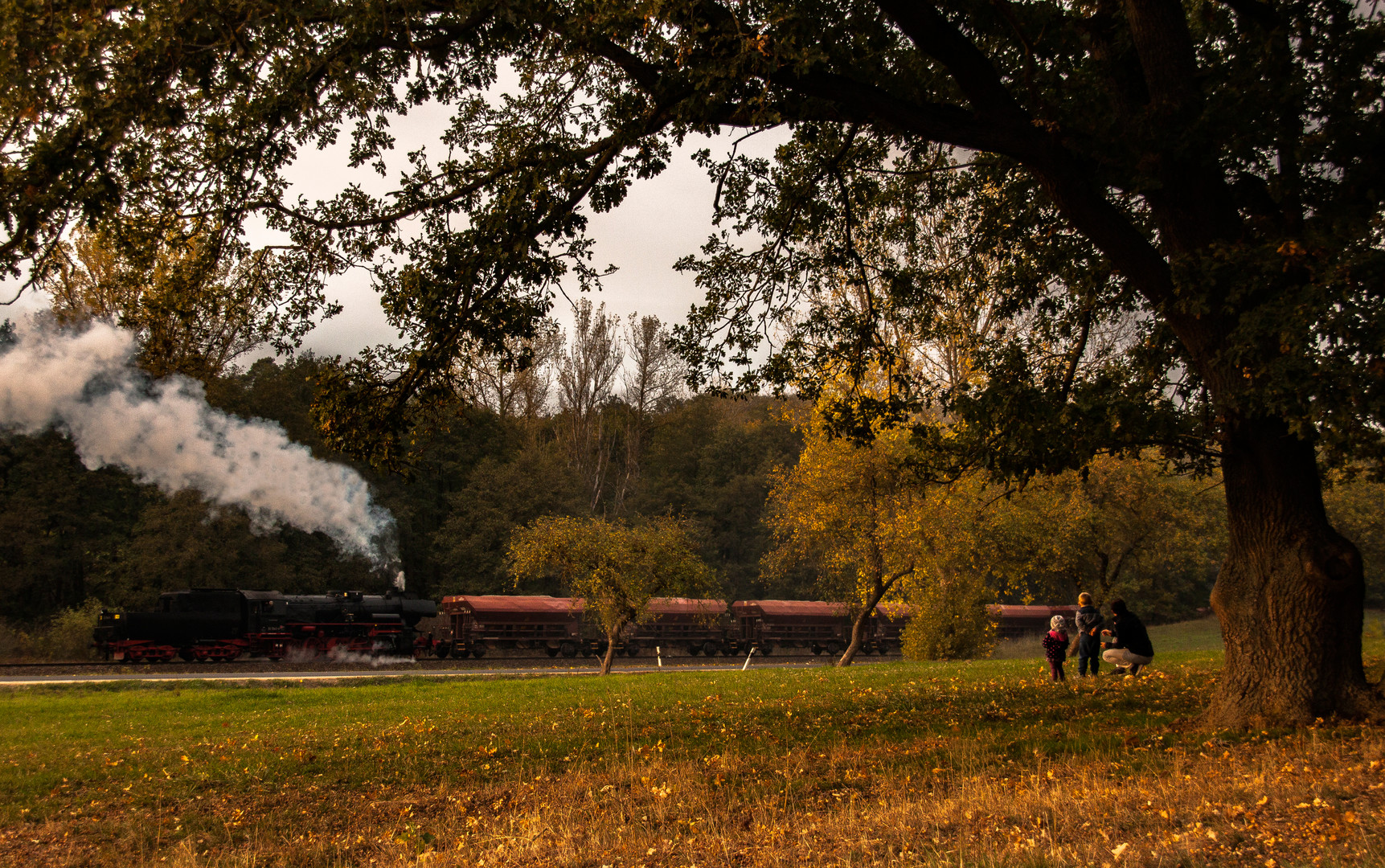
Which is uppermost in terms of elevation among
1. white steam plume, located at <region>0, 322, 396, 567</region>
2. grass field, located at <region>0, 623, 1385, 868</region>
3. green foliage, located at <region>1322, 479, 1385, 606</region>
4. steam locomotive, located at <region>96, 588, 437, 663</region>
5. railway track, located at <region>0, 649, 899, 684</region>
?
white steam plume, located at <region>0, 322, 396, 567</region>

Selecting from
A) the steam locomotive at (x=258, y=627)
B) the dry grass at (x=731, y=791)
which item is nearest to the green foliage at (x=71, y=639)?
the steam locomotive at (x=258, y=627)

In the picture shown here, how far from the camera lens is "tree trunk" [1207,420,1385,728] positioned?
27.5ft

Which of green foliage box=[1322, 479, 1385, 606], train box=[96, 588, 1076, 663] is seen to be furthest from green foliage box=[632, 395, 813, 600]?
green foliage box=[1322, 479, 1385, 606]

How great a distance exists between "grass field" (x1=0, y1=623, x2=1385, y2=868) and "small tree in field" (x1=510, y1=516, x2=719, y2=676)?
1174 cm

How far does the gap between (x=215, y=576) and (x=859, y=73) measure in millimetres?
33030

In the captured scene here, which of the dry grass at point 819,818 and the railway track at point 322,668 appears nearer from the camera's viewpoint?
the dry grass at point 819,818

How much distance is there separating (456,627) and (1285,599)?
27975 millimetres

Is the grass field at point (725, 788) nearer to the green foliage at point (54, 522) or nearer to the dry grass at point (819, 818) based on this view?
the dry grass at point (819, 818)

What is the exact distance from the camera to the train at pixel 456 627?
1041 inches

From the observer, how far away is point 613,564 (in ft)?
79.2

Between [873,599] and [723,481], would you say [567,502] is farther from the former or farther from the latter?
[873,599]

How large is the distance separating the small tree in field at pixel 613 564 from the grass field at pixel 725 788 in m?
11.7

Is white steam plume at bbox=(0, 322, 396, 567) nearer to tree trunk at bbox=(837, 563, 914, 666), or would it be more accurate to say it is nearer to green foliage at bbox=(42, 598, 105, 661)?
green foliage at bbox=(42, 598, 105, 661)

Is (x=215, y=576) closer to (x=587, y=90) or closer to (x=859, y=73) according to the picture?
(x=587, y=90)
